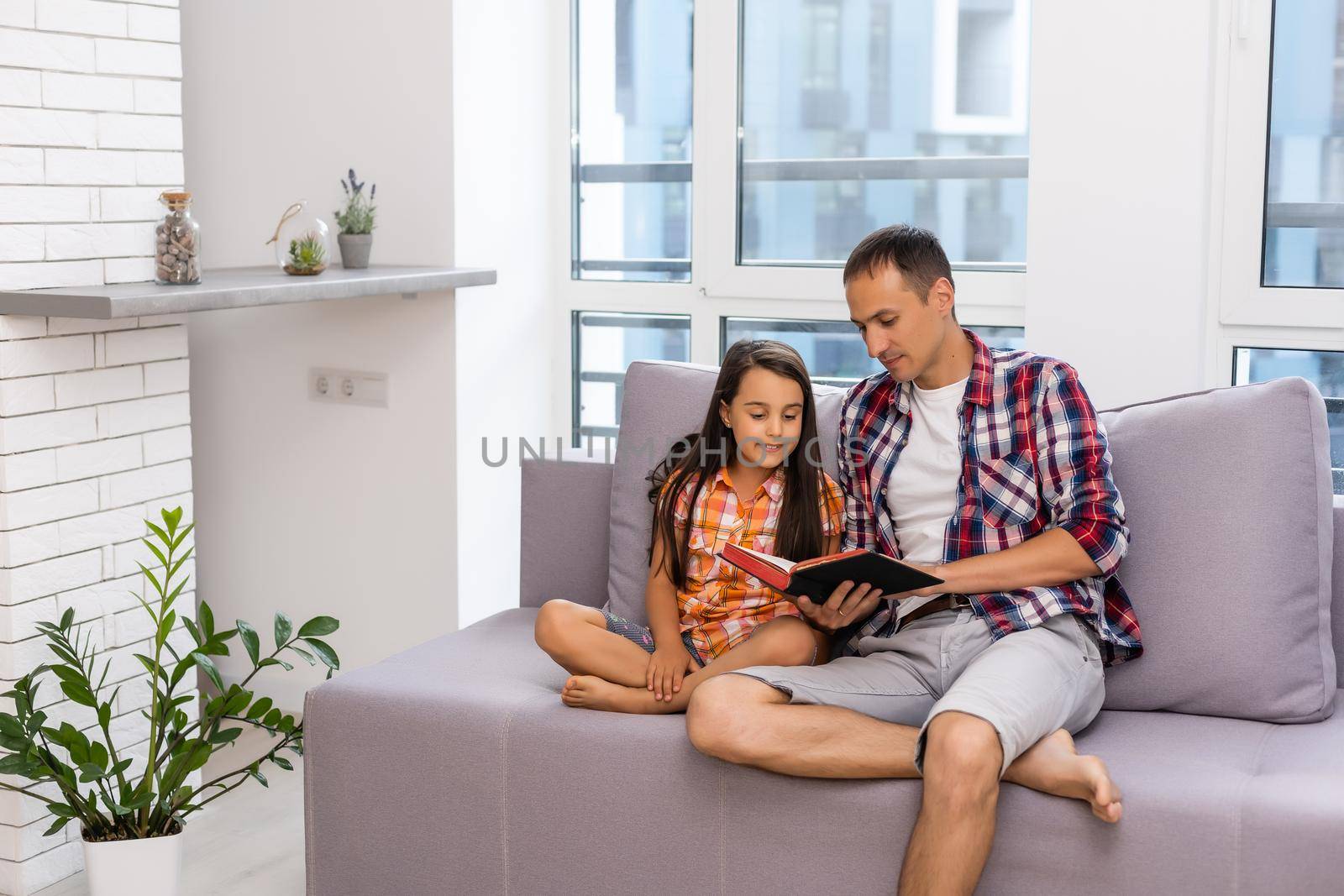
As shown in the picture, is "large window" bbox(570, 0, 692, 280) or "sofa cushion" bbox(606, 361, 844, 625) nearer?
"sofa cushion" bbox(606, 361, 844, 625)

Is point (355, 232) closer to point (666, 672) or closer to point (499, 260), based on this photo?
point (499, 260)

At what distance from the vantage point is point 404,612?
3.23 metres

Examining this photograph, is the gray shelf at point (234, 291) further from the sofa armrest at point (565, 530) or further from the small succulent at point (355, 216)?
the sofa armrest at point (565, 530)

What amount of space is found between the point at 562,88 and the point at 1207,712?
213cm

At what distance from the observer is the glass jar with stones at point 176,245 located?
2.57 meters

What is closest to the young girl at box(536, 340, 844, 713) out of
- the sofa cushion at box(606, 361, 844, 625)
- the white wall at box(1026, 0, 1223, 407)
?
the sofa cushion at box(606, 361, 844, 625)

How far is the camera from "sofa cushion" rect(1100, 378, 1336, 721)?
81.4 inches

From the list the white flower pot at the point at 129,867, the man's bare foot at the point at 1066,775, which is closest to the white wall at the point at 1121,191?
the man's bare foot at the point at 1066,775

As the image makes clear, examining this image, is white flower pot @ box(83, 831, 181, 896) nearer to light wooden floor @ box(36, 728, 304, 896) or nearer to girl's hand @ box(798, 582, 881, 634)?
light wooden floor @ box(36, 728, 304, 896)

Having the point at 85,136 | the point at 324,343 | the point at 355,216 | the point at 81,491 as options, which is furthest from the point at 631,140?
the point at 81,491

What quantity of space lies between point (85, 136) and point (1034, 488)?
72.7 inches

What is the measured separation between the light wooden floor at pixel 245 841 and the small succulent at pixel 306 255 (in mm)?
1078

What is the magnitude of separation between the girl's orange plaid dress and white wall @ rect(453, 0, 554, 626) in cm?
102

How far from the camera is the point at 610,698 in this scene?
208 centimetres
